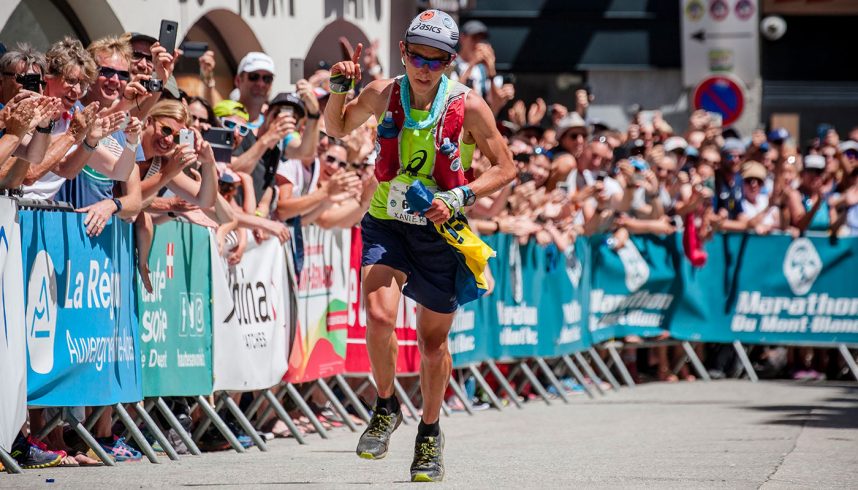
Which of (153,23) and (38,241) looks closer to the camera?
(38,241)

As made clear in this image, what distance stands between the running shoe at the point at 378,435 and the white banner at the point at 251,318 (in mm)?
2285

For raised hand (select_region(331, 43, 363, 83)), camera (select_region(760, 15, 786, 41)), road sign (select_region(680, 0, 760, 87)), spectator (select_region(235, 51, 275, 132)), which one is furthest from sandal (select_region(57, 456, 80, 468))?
camera (select_region(760, 15, 786, 41))

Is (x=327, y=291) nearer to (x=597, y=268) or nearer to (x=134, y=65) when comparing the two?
(x=134, y=65)

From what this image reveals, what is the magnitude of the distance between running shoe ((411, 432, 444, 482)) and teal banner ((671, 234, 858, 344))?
10.3 m

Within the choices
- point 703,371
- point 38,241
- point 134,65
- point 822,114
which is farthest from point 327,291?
point 822,114

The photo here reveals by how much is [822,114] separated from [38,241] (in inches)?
887

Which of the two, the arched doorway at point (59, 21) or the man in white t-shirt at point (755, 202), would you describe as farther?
the man in white t-shirt at point (755, 202)

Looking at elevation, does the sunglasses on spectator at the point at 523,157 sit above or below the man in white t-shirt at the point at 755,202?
above

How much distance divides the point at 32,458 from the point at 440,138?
9.10 feet

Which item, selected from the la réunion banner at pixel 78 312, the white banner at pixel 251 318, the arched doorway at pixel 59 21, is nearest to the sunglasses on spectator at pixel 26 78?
the la réunion banner at pixel 78 312

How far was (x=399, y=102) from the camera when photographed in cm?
830

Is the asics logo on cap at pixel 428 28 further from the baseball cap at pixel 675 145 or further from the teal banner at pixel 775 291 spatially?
the baseball cap at pixel 675 145

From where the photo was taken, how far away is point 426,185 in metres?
8.30

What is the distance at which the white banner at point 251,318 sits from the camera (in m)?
10.4
